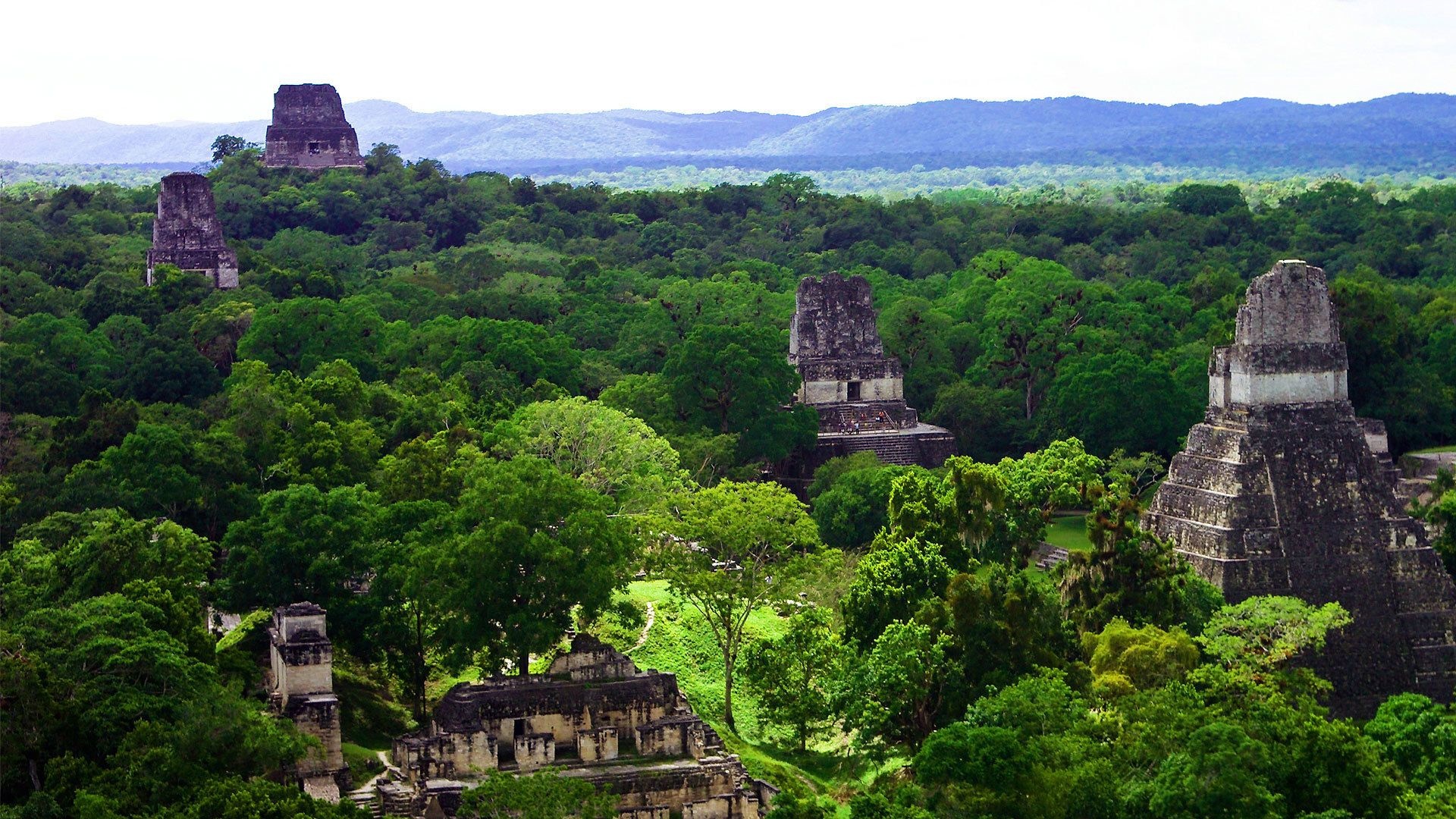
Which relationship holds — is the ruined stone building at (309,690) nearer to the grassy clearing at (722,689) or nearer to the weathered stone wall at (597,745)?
the weathered stone wall at (597,745)

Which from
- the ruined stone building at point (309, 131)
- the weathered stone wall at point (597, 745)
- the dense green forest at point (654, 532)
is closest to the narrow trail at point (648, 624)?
the dense green forest at point (654, 532)

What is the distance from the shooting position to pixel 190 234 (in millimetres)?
67312

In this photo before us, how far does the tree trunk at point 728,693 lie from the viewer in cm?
3316

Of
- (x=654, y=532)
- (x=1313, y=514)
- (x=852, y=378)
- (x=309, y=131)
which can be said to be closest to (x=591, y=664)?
(x=654, y=532)

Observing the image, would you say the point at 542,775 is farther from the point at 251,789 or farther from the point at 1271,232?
the point at 1271,232

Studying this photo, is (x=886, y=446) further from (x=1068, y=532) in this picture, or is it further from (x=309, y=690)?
(x=309, y=690)

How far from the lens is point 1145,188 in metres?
157

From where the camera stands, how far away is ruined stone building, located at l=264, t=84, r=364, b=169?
290ft

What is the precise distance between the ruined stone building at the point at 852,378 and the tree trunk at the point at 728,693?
19.0 meters

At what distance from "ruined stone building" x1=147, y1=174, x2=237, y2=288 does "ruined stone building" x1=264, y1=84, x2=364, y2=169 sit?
1953 centimetres

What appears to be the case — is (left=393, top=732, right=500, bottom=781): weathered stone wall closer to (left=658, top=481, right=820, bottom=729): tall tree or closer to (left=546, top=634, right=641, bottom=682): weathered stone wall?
(left=546, top=634, right=641, bottom=682): weathered stone wall

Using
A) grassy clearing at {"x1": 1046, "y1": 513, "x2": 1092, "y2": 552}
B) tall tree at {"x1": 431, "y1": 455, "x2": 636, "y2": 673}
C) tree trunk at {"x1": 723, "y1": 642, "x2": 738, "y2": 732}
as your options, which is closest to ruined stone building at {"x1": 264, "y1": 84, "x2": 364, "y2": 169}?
grassy clearing at {"x1": 1046, "y1": 513, "x2": 1092, "y2": 552}

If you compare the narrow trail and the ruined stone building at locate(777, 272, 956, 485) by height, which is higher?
the ruined stone building at locate(777, 272, 956, 485)

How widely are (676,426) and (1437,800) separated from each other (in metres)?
25.9
